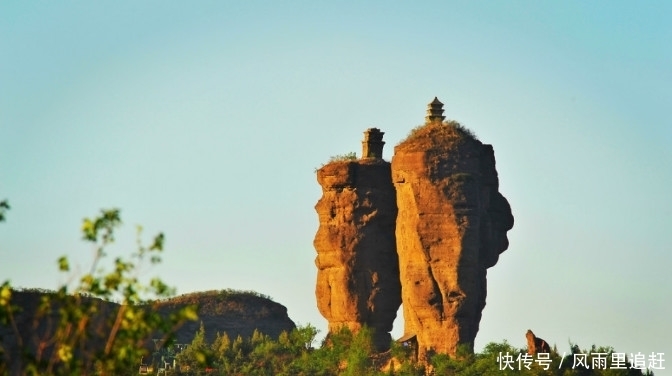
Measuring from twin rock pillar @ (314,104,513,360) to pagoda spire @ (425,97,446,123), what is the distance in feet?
1.97

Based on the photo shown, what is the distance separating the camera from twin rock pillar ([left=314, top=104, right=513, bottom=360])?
96.8 m

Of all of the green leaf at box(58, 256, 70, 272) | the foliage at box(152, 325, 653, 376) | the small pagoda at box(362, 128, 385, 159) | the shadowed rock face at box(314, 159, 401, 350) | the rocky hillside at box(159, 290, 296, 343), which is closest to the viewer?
the green leaf at box(58, 256, 70, 272)

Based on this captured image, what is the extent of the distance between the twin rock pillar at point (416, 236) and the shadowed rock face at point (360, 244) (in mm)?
52

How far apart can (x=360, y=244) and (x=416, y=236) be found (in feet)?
16.5

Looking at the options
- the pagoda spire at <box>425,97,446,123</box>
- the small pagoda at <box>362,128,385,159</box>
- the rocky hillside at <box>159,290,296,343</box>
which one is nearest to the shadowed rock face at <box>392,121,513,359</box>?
the pagoda spire at <box>425,97,446,123</box>

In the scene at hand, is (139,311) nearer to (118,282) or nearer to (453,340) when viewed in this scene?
(118,282)

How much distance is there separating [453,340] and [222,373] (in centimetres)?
1474

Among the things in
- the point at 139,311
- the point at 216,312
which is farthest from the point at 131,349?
the point at 216,312

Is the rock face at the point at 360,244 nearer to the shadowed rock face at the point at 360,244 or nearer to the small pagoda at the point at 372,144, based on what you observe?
the shadowed rock face at the point at 360,244

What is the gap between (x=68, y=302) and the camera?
28531 millimetres

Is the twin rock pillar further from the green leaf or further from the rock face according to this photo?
the green leaf

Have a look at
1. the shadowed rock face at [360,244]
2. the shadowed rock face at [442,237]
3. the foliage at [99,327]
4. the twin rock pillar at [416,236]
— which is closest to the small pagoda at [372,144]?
the twin rock pillar at [416,236]

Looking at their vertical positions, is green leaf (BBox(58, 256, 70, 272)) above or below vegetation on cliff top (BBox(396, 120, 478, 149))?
below

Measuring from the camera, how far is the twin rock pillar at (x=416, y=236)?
96750 millimetres
